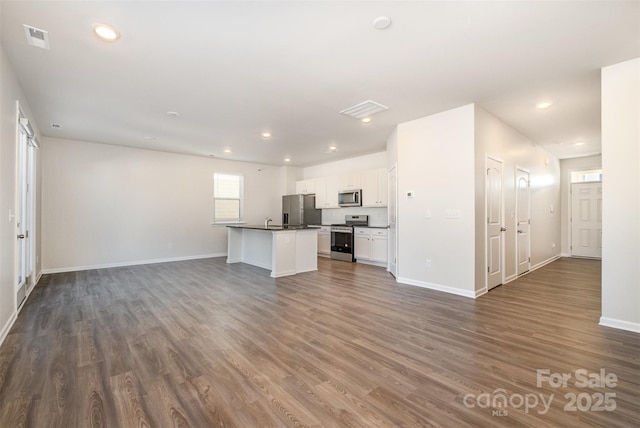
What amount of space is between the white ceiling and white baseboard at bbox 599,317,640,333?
8.68 ft

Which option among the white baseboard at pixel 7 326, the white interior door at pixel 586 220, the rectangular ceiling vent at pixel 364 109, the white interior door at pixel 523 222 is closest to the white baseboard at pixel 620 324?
the white interior door at pixel 523 222

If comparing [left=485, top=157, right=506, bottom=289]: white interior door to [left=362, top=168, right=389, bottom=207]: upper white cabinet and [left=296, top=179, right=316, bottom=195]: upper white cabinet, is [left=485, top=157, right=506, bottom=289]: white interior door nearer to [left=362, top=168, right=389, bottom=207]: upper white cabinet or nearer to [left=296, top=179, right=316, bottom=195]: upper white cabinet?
[left=362, top=168, right=389, bottom=207]: upper white cabinet

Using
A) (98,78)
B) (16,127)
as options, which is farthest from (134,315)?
(98,78)

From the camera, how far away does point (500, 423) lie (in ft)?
5.13

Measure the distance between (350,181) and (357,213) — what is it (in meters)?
0.89

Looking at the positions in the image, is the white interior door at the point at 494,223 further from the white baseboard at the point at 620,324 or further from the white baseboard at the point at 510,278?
the white baseboard at the point at 620,324

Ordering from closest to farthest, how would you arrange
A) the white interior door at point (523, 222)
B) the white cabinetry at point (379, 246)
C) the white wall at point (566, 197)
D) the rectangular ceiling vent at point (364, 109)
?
the rectangular ceiling vent at point (364, 109) < the white interior door at point (523, 222) < the white cabinetry at point (379, 246) < the white wall at point (566, 197)

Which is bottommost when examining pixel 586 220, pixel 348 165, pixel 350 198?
pixel 586 220

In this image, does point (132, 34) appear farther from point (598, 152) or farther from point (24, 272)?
point (598, 152)

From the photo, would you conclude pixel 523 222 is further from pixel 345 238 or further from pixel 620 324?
pixel 345 238

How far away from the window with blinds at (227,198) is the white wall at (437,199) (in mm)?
5016

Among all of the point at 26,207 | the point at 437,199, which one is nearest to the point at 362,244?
the point at 437,199

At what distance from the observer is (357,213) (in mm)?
7441

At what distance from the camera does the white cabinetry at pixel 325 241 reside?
764cm
